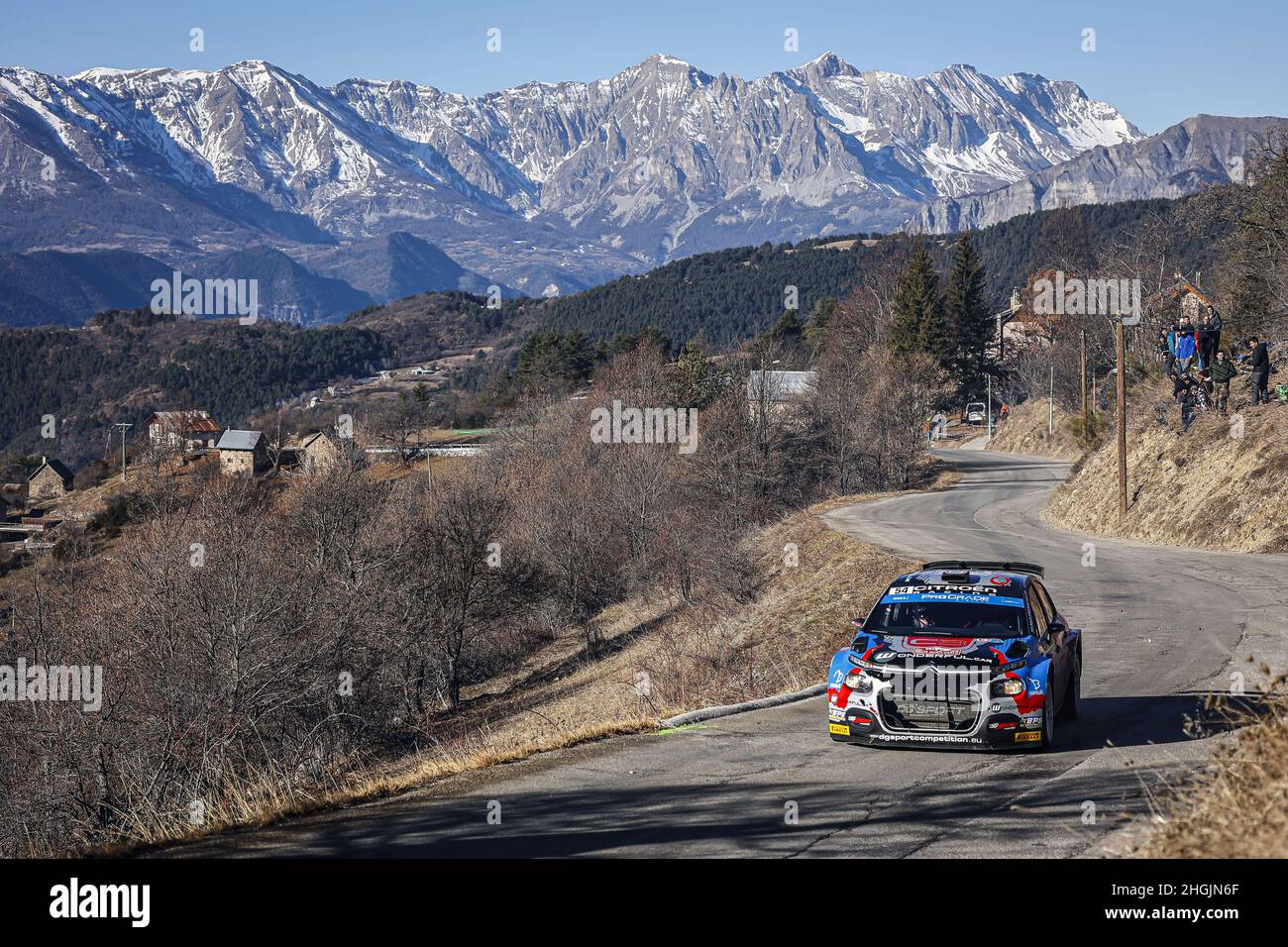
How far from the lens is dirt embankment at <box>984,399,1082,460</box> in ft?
249

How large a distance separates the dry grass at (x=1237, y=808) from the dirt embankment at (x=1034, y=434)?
67848 millimetres

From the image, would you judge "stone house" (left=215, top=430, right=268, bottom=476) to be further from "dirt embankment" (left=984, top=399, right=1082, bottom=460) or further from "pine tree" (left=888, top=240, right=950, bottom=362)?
"dirt embankment" (left=984, top=399, right=1082, bottom=460)

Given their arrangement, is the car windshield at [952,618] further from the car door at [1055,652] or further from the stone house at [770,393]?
the stone house at [770,393]

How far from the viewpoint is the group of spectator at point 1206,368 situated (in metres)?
33.6

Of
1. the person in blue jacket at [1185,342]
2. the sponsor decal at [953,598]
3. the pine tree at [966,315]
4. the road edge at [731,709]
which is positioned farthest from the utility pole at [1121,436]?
the pine tree at [966,315]

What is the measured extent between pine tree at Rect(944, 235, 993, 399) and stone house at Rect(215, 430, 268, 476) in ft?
189

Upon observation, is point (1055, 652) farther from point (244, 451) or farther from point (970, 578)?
point (244, 451)

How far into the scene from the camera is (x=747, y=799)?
933 centimetres

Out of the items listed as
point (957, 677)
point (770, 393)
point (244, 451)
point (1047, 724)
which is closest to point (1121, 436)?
point (770, 393)

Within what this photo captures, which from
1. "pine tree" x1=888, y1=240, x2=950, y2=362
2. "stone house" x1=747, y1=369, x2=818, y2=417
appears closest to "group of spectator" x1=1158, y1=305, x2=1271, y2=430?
"stone house" x1=747, y1=369, x2=818, y2=417

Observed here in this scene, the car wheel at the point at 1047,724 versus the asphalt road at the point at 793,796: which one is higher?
the car wheel at the point at 1047,724
